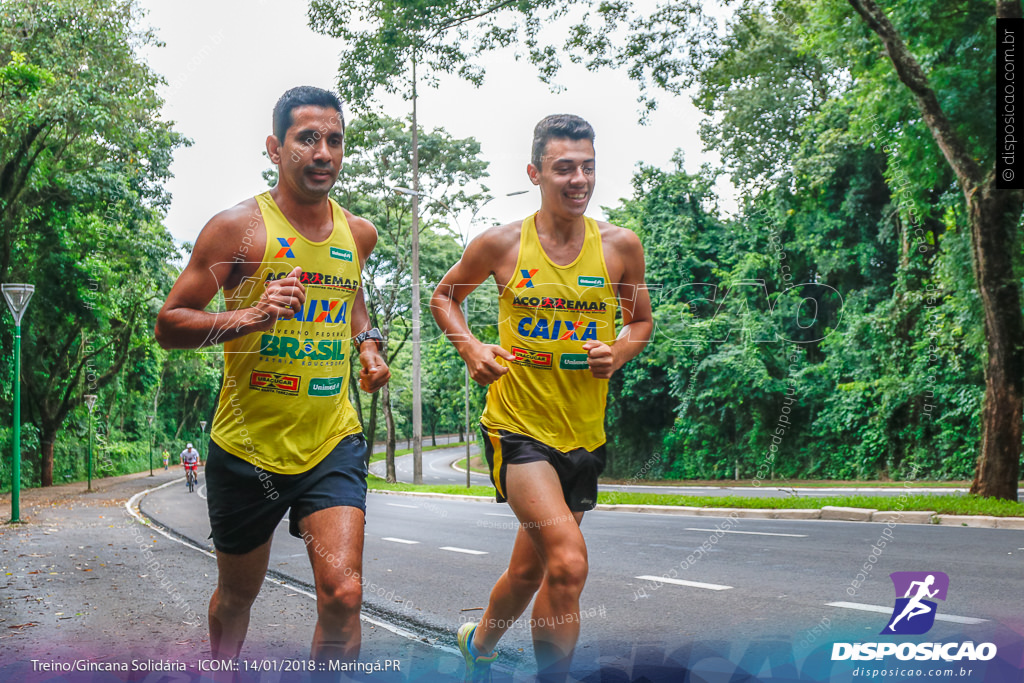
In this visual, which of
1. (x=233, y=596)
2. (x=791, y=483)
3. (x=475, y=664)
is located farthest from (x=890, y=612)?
(x=791, y=483)

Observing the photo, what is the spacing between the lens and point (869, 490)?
21.2 m

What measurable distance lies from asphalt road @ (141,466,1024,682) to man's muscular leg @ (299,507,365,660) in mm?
1950

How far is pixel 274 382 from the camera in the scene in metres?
3.28

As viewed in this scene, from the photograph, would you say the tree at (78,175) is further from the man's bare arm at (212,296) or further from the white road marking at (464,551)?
the man's bare arm at (212,296)

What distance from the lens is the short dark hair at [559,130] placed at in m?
3.69

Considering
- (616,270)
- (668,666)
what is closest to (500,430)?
(616,270)

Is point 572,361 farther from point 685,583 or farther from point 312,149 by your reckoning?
point 685,583

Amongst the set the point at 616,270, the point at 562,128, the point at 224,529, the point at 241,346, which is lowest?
the point at 224,529

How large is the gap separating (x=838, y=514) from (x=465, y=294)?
10.6 m

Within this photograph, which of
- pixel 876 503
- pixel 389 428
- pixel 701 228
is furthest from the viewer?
pixel 389 428

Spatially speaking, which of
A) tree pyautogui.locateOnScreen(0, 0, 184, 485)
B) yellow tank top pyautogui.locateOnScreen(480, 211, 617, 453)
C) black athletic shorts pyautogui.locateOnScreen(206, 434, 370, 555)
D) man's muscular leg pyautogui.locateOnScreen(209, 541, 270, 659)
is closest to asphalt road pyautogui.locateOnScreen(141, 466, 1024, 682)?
yellow tank top pyautogui.locateOnScreen(480, 211, 617, 453)

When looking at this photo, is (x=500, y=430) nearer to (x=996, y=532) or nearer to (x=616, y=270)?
(x=616, y=270)

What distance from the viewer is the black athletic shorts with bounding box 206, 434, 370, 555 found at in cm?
328

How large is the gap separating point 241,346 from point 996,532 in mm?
9933
